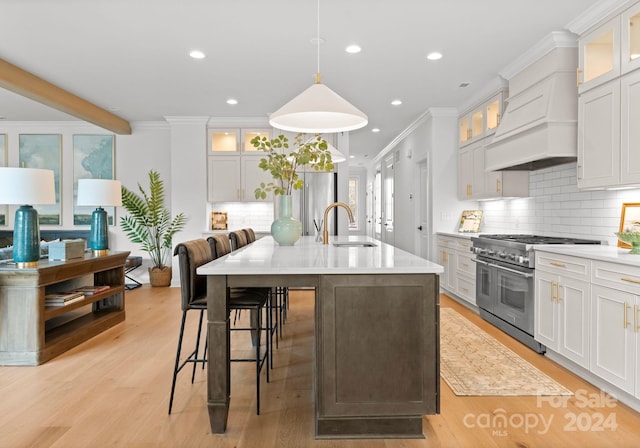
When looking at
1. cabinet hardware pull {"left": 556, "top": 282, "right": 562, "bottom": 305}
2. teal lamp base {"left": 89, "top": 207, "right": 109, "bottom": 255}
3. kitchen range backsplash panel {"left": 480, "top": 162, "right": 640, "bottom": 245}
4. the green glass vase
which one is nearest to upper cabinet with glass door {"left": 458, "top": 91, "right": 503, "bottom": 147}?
kitchen range backsplash panel {"left": 480, "top": 162, "right": 640, "bottom": 245}

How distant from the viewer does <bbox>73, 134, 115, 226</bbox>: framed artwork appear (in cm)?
695

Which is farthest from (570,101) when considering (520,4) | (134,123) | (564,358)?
(134,123)

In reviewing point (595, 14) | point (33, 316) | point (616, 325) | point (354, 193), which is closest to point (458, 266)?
point (616, 325)

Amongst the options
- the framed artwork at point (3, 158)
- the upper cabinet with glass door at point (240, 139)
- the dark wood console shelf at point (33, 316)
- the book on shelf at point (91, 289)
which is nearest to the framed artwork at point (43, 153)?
the framed artwork at point (3, 158)

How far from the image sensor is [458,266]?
5195 mm

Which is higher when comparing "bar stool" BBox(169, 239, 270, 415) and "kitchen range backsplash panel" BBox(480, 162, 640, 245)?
"kitchen range backsplash panel" BBox(480, 162, 640, 245)

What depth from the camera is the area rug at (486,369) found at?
2.66 meters

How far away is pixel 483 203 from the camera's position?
5789 mm

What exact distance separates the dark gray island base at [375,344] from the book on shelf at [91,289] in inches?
102

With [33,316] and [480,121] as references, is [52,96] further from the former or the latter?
[480,121]

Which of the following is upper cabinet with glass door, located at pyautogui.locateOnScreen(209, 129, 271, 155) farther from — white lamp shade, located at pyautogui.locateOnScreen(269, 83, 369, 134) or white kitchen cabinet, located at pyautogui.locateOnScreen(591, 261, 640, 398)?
white kitchen cabinet, located at pyautogui.locateOnScreen(591, 261, 640, 398)

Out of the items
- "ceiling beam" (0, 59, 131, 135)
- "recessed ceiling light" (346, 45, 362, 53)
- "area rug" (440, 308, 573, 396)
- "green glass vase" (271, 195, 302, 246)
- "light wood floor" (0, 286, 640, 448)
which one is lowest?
"light wood floor" (0, 286, 640, 448)

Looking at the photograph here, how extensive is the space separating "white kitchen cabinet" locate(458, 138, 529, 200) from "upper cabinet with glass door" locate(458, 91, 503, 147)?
0.39 ft

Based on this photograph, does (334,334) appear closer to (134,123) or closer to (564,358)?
(564,358)
